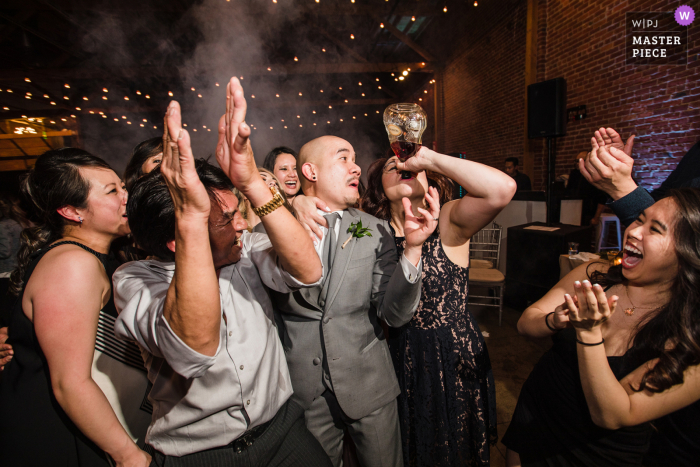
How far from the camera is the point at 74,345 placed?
94cm

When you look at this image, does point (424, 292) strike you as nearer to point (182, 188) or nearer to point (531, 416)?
point (531, 416)

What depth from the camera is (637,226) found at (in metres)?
1.12

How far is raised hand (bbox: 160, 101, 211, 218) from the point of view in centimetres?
64

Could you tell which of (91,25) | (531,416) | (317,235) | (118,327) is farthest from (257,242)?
(91,25)

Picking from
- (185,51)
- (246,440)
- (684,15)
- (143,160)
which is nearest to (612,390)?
(246,440)

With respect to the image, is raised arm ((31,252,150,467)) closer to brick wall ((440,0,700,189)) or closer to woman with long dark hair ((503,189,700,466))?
woman with long dark hair ((503,189,700,466))

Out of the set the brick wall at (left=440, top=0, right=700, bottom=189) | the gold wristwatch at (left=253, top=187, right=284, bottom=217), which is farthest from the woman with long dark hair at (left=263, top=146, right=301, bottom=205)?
the brick wall at (left=440, top=0, right=700, bottom=189)

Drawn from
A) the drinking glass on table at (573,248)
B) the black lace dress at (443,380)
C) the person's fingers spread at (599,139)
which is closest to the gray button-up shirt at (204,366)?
the black lace dress at (443,380)

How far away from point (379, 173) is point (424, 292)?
0.74 m

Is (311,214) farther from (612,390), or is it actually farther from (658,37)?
(658,37)

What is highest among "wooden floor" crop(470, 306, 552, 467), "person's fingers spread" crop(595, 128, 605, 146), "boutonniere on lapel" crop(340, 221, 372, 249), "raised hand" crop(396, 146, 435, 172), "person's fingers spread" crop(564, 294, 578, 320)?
"person's fingers spread" crop(595, 128, 605, 146)

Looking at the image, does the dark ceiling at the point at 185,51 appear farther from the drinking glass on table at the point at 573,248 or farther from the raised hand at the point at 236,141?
the drinking glass on table at the point at 573,248

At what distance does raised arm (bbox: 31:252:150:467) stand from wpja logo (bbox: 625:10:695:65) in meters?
6.33

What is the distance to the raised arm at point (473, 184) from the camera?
4.01 ft
